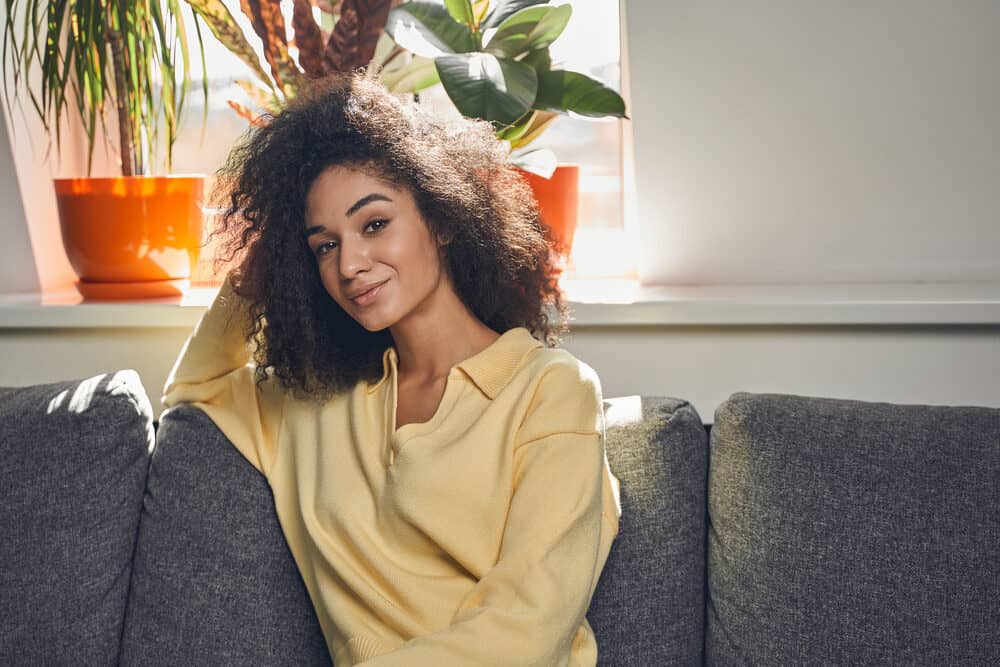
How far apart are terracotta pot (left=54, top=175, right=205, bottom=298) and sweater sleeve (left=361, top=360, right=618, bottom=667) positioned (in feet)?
3.30

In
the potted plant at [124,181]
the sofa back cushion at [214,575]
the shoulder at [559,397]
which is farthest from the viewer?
the potted plant at [124,181]

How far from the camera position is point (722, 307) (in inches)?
73.2

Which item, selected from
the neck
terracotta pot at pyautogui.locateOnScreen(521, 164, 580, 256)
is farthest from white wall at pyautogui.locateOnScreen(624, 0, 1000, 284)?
the neck

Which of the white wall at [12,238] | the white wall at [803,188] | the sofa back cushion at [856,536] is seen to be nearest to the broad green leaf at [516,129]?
the white wall at [803,188]

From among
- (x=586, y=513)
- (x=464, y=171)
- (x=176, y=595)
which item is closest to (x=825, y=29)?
(x=464, y=171)

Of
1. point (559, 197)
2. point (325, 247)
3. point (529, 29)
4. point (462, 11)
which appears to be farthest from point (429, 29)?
point (325, 247)

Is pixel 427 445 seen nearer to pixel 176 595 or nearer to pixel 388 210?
pixel 388 210

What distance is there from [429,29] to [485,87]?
23 cm

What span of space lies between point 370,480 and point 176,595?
35cm

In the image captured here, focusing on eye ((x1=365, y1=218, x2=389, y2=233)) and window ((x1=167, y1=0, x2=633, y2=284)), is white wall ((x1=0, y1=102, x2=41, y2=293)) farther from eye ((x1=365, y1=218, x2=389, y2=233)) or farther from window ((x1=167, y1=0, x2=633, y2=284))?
eye ((x1=365, y1=218, x2=389, y2=233))

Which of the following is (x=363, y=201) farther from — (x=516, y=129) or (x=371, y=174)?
(x=516, y=129)

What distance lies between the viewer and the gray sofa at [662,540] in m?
1.38

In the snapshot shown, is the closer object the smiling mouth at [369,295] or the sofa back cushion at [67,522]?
the smiling mouth at [369,295]

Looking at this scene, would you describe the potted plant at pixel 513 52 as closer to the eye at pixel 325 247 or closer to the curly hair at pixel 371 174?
the curly hair at pixel 371 174
